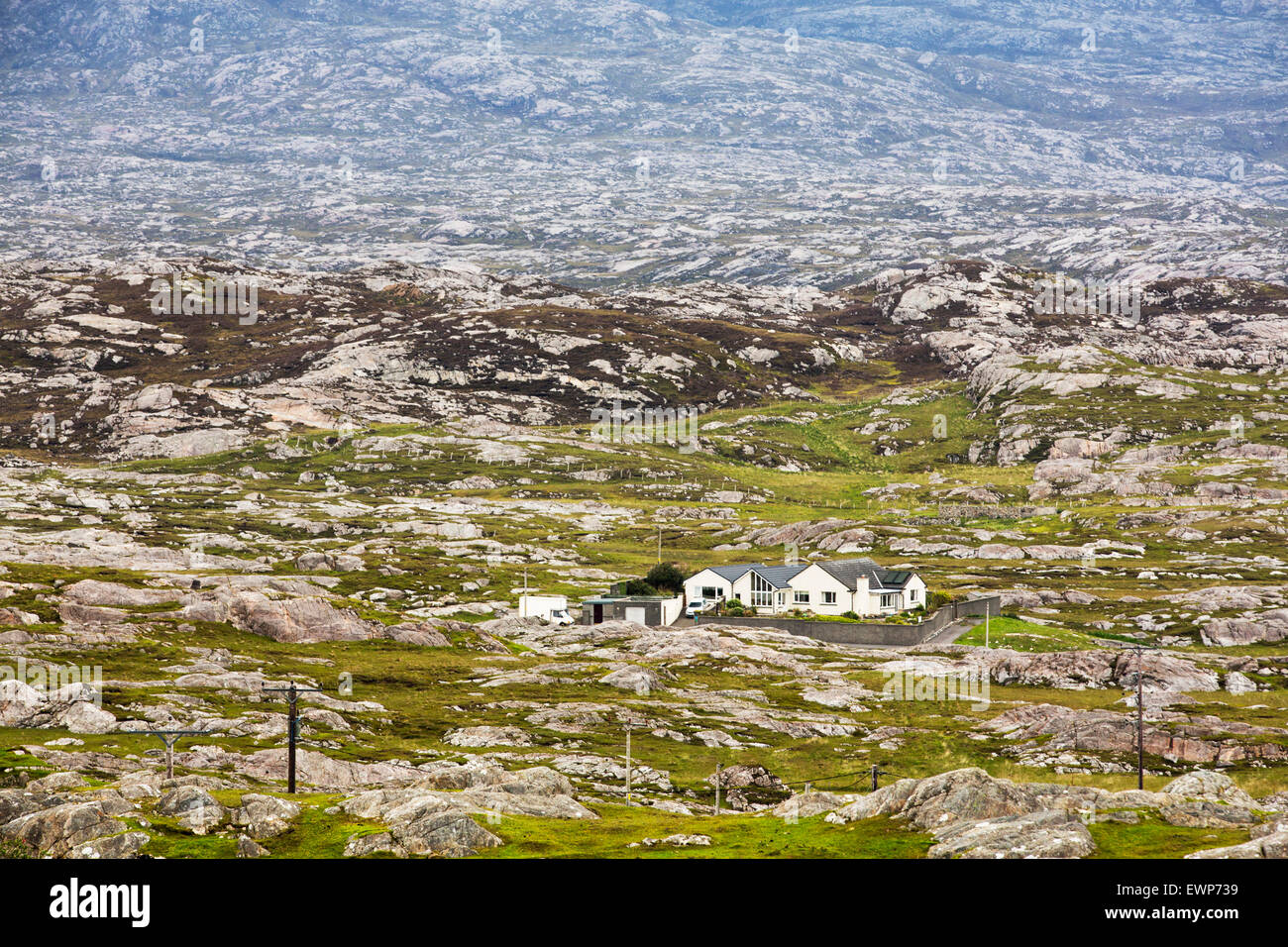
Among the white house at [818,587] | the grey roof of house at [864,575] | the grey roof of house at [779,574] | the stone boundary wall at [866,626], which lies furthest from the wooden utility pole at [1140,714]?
the grey roof of house at [779,574]

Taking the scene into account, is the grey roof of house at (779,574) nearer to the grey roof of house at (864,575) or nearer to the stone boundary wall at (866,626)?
the grey roof of house at (864,575)

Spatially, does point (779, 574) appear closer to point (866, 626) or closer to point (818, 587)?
point (818, 587)

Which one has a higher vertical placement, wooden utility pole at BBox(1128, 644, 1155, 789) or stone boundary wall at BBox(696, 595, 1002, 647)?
wooden utility pole at BBox(1128, 644, 1155, 789)

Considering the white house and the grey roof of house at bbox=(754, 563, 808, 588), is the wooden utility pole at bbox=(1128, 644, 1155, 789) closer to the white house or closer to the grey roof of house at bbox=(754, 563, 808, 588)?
the white house

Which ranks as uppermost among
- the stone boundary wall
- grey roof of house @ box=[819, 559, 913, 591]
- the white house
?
grey roof of house @ box=[819, 559, 913, 591]

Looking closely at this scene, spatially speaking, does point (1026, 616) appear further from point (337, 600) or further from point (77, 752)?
point (77, 752)

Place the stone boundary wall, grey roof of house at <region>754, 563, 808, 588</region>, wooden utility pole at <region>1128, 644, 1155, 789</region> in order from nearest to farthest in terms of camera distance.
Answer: wooden utility pole at <region>1128, 644, 1155, 789</region> < the stone boundary wall < grey roof of house at <region>754, 563, 808, 588</region>

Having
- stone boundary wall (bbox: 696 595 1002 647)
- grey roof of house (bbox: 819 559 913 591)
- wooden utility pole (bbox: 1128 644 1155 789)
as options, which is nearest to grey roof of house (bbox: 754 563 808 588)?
grey roof of house (bbox: 819 559 913 591)

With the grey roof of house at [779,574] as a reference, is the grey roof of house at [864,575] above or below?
above
